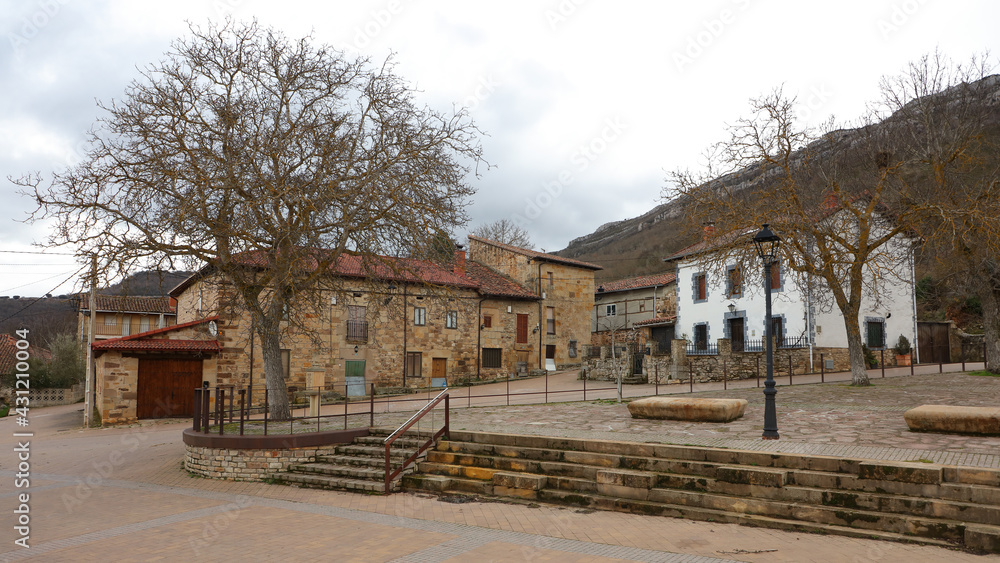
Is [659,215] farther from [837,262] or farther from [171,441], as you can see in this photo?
[171,441]

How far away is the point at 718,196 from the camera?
18812mm

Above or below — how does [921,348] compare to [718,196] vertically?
below

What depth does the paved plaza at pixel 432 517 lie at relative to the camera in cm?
666

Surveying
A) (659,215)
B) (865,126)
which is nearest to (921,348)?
(865,126)

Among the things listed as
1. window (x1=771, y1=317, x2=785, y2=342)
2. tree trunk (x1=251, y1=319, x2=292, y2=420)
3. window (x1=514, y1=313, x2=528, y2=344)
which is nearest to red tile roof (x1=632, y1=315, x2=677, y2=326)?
window (x1=771, y1=317, x2=785, y2=342)

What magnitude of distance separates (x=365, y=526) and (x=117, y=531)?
311cm

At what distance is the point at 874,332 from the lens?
27.8 m

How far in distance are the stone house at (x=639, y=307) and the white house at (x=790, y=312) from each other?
243cm

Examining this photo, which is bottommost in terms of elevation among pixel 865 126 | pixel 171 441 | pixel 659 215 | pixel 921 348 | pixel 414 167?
pixel 171 441

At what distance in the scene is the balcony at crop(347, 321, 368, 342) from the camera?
27.1 metres

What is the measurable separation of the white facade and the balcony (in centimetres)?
1372

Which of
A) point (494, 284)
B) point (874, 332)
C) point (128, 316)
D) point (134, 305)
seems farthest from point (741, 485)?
point (128, 316)

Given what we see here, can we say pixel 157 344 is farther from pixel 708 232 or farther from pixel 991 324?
pixel 991 324

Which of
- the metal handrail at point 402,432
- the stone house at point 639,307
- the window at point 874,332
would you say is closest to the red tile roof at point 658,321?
the stone house at point 639,307
